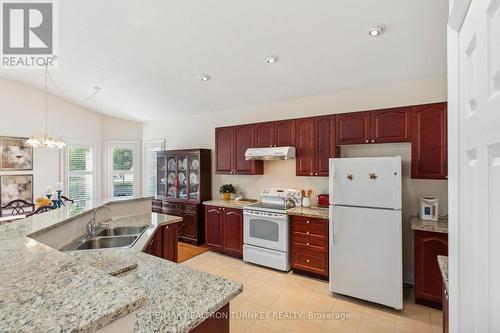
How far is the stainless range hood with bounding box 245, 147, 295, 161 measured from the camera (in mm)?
3568

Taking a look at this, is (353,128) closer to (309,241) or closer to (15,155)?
(309,241)

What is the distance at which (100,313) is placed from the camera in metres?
0.51

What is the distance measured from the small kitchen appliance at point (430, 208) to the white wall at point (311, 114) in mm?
249

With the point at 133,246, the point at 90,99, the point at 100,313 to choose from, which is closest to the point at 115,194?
the point at 90,99

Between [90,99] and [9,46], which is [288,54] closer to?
[9,46]

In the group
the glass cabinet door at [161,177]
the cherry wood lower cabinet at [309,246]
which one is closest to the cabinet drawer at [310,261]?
the cherry wood lower cabinet at [309,246]

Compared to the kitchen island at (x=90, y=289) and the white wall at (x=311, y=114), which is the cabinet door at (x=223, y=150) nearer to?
the white wall at (x=311, y=114)

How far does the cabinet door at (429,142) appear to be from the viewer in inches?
104

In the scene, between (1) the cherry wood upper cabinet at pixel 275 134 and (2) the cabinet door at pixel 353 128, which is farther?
(1) the cherry wood upper cabinet at pixel 275 134

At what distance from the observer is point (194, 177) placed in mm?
4902

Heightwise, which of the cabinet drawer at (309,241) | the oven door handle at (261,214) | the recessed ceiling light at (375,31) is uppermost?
the recessed ceiling light at (375,31)

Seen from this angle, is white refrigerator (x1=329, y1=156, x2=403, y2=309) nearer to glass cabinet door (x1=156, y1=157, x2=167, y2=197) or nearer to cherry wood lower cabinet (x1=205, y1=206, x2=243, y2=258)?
cherry wood lower cabinet (x1=205, y1=206, x2=243, y2=258)

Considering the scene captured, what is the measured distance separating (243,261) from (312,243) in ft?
4.09

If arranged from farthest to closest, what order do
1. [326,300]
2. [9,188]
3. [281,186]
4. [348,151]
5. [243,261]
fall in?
[9,188] → [281,186] → [243,261] → [348,151] → [326,300]
